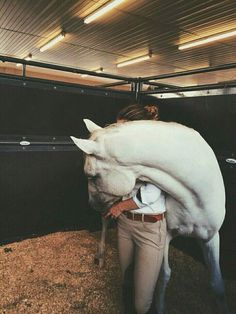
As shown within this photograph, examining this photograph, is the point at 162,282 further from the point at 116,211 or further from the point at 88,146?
the point at 88,146

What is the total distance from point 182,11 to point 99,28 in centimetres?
245

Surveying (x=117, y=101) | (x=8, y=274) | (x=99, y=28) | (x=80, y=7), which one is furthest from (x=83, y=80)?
(x=8, y=274)

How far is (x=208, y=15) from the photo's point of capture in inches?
275

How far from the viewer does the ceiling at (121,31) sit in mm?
6747

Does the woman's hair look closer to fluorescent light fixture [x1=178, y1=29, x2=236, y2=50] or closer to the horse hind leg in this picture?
the horse hind leg

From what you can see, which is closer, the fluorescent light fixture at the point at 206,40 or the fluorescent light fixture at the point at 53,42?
the fluorescent light fixture at the point at 206,40

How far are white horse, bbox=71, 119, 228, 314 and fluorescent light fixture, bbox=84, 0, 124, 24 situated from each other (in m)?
5.81

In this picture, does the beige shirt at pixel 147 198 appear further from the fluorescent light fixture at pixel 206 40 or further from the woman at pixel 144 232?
the fluorescent light fixture at pixel 206 40

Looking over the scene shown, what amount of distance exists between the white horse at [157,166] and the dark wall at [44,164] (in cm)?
111

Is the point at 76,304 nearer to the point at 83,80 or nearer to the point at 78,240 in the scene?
the point at 78,240

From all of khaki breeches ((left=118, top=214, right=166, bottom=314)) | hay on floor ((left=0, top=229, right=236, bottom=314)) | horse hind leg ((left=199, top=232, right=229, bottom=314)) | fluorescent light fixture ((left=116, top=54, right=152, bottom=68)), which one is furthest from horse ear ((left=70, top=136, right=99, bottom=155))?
fluorescent light fixture ((left=116, top=54, right=152, bottom=68))

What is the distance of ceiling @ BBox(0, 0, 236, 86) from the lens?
22.1ft

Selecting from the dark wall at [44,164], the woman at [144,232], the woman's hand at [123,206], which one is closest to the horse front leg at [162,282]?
the woman at [144,232]

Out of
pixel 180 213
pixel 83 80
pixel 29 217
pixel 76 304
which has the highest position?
pixel 83 80
